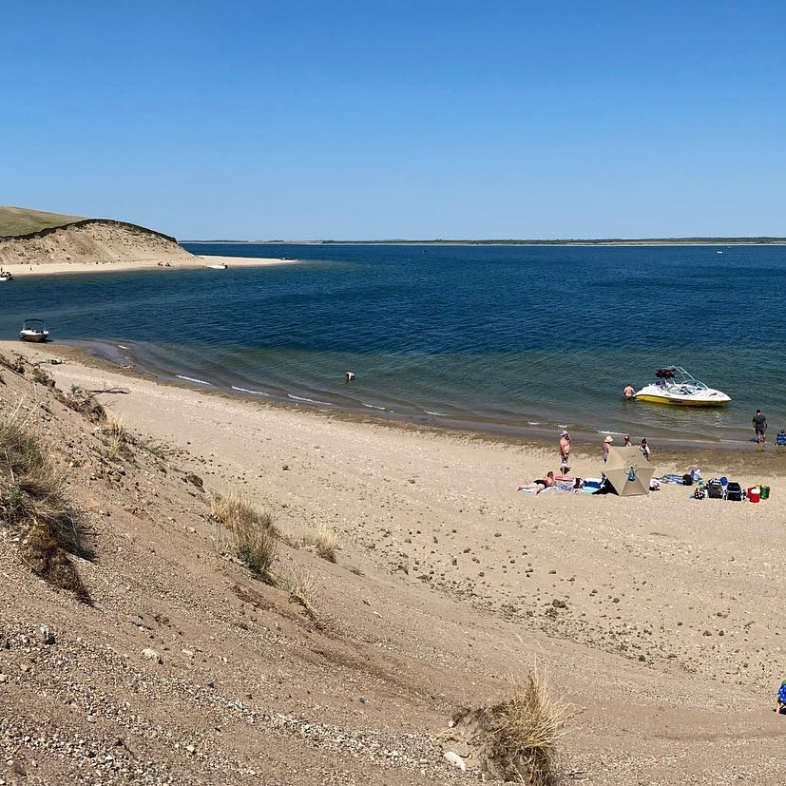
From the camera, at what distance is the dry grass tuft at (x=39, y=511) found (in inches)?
285

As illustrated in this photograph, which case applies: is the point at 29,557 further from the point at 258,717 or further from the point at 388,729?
the point at 388,729

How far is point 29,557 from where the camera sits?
7164mm

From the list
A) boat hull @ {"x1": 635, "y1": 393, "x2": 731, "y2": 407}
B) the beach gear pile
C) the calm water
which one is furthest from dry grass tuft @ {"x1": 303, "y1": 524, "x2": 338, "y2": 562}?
boat hull @ {"x1": 635, "y1": 393, "x2": 731, "y2": 407}

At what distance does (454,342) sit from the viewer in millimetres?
53469

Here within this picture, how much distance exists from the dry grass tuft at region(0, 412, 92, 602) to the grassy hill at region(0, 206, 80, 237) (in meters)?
133

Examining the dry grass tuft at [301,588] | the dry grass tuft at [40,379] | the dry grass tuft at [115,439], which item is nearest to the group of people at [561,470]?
the dry grass tuft at [115,439]

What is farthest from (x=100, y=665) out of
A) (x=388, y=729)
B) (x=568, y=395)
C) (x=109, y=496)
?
(x=568, y=395)

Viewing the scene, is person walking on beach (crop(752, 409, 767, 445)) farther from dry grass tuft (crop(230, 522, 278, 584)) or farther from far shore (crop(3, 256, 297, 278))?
far shore (crop(3, 256, 297, 278))

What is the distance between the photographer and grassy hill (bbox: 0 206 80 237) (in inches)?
5054

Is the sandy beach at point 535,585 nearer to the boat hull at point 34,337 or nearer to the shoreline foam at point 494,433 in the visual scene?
the shoreline foam at point 494,433

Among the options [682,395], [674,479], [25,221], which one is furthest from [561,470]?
[25,221]

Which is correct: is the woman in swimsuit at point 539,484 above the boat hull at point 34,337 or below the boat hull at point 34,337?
below

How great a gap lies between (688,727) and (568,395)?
28.0 m

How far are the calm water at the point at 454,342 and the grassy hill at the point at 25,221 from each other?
32.5 m
